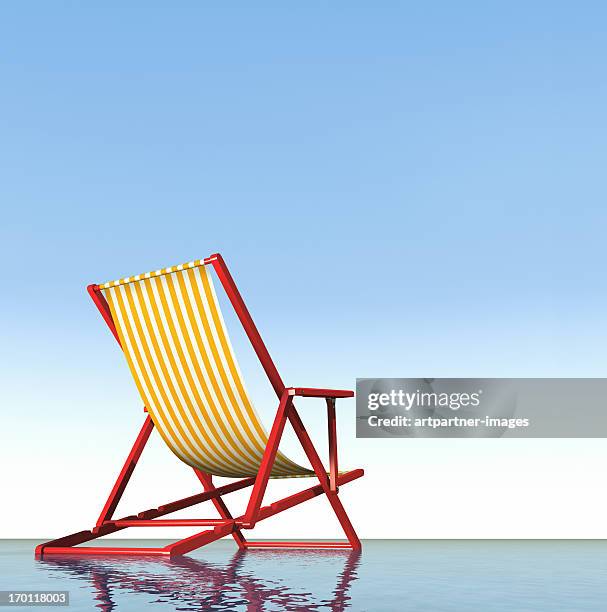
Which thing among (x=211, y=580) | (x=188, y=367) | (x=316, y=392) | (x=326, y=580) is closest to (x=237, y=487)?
(x=316, y=392)

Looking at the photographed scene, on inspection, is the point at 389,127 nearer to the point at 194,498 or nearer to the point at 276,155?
the point at 276,155

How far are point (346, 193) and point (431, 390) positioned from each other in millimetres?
1951

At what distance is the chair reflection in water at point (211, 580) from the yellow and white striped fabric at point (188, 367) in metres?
0.49

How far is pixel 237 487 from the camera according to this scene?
518 cm

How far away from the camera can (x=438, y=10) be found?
9.48 meters

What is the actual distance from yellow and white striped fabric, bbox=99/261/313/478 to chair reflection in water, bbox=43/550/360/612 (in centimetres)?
49

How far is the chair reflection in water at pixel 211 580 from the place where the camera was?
3.04 m

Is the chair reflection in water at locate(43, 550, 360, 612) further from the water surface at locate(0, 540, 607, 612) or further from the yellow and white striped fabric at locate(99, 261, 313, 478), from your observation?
the yellow and white striped fabric at locate(99, 261, 313, 478)

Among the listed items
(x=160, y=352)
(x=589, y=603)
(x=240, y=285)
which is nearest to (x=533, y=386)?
(x=240, y=285)

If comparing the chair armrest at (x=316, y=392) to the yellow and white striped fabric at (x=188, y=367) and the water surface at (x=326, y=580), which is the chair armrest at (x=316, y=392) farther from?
the water surface at (x=326, y=580)

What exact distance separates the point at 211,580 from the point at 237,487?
141 centimetres

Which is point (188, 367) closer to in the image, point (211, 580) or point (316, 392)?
point (316, 392)

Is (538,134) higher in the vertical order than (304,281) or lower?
higher

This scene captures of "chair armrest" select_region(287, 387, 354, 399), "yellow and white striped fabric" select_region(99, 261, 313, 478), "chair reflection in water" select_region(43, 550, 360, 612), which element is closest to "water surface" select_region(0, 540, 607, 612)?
"chair reflection in water" select_region(43, 550, 360, 612)
